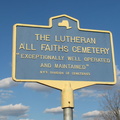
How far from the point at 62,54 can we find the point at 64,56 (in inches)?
3.4

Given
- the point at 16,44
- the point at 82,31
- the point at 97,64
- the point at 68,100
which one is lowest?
the point at 68,100

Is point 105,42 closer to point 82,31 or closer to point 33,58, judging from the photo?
point 82,31

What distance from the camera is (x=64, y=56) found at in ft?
25.9

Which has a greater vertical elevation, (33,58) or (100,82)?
(33,58)

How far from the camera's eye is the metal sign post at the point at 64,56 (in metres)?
7.54

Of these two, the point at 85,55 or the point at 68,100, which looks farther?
the point at 85,55

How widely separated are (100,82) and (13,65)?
2636 millimetres

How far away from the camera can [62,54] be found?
790 cm

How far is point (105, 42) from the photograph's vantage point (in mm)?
8445

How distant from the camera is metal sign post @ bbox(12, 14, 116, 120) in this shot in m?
7.54

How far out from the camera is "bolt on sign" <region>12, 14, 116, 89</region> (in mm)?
7560

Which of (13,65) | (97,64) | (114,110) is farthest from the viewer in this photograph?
(114,110)

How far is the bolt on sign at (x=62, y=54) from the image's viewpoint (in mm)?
7560

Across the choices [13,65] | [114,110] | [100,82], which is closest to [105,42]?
[100,82]
